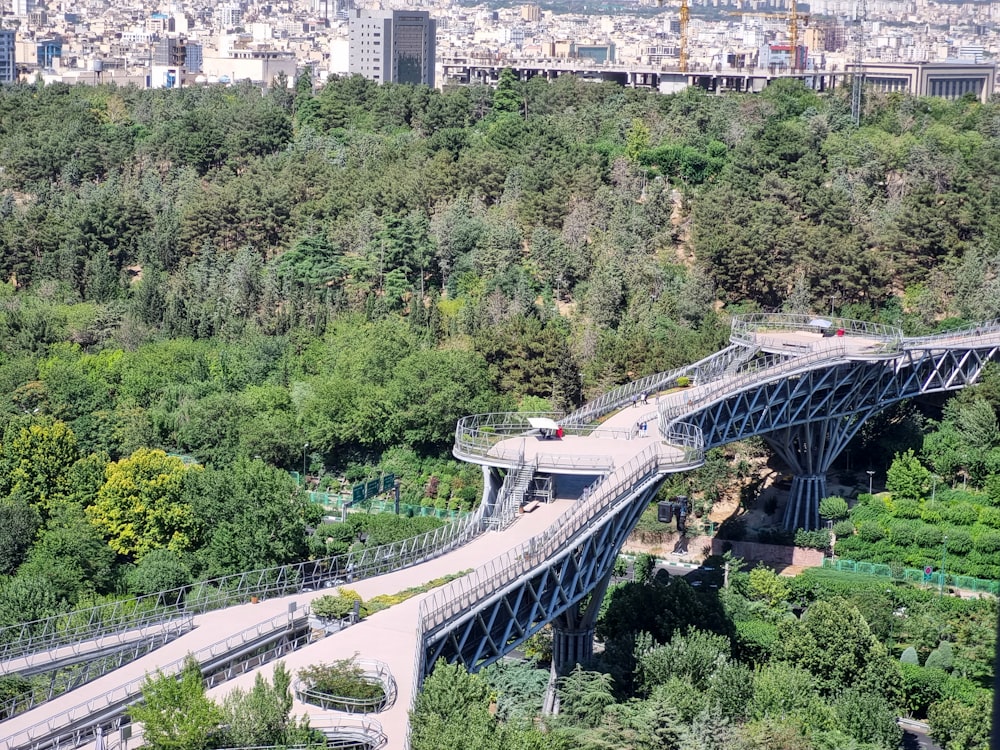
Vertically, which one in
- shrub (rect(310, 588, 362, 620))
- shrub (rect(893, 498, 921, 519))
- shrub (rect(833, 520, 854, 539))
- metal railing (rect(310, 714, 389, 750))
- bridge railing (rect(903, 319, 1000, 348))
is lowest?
shrub (rect(833, 520, 854, 539))

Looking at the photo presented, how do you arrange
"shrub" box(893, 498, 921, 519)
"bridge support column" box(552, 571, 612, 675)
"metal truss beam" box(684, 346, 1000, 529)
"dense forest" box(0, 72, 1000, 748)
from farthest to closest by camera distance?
"shrub" box(893, 498, 921, 519)
"metal truss beam" box(684, 346, 1000, 529)
"dense forest" box(0, 72, 1000, 748)
"bridge support column" box(552, 571, 612, 675)

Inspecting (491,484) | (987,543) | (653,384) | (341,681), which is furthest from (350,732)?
(987,543)

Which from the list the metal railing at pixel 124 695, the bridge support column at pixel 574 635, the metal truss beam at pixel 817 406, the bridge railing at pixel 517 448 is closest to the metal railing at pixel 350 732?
the metal railing at pixel 124 695

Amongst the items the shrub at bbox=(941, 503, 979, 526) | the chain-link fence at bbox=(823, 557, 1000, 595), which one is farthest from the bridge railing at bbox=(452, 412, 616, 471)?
the shrub at bbox=(941, 503, 979, 526)

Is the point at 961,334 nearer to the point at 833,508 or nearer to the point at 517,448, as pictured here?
the point at 833,508

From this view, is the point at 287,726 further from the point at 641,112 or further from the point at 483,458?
the point at 641,112

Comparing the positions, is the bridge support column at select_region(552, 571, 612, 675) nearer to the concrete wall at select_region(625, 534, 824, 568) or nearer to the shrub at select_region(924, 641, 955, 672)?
the shrub at select_region(924, 641, 955, 672)

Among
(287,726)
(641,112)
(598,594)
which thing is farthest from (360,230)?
(287,726)
